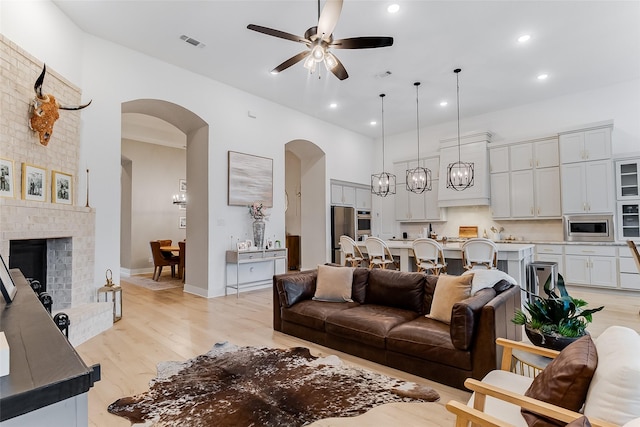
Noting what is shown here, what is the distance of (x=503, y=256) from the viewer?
4.42 m

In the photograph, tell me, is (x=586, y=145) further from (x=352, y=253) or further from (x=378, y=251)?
(x=352, y=253)

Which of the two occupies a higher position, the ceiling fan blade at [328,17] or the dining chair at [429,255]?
the ceiling fan blade at [328,17]

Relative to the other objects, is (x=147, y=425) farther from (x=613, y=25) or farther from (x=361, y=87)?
(x=613, y=25)

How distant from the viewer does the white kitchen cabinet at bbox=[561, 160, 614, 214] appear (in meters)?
5.66

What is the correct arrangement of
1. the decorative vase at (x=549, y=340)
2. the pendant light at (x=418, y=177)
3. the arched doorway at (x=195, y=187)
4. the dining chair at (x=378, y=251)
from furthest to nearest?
the pendant light at (x=418, y=177), the arched doorway at (x=195, y=187), the dining chair at (x=378, y=251), the decorative vase at (x=549, y=340)

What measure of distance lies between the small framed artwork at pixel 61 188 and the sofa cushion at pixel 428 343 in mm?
3912

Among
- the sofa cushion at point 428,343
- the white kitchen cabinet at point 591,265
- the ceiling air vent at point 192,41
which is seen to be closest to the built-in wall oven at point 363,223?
the white kitchen cabinet at point 591,265

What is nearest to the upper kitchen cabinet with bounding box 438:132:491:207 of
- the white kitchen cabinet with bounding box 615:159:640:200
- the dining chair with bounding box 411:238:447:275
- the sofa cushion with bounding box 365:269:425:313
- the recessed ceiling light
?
the white kitchen cabinet with bounding box 615:159:640:200

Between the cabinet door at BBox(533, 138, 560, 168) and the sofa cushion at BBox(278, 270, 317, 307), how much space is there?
570 centimetres

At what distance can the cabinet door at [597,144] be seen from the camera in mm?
5668

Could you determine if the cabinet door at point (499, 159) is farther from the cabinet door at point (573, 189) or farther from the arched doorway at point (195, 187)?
the arched doorway at point (195, 187)

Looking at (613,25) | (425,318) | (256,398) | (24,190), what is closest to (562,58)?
(613,25)

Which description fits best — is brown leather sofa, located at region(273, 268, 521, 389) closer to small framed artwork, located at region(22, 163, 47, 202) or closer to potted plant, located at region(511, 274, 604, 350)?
potted plant, located at region(511, 274, 604, 350)

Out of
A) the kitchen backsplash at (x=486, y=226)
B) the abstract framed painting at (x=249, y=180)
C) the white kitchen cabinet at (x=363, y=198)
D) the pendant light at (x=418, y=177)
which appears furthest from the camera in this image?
the white kitchen cabinet at (x=363, y=198)
